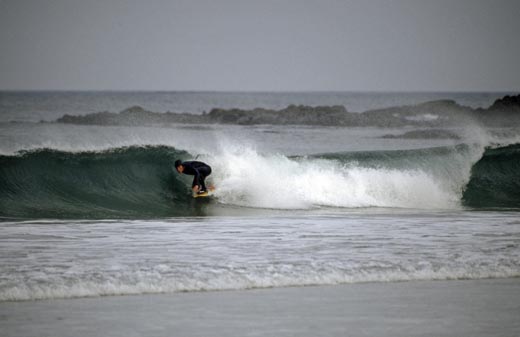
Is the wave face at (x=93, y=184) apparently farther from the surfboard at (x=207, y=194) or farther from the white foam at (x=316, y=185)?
the white foam at (x=316, y=185)

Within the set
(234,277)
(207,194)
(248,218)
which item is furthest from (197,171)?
(234,277)

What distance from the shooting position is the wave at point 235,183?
1437 cm

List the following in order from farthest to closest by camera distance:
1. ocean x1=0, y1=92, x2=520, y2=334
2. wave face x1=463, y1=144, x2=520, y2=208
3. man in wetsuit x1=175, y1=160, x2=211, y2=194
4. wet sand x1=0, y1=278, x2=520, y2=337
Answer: wave face x1=463, y1=144, x2=520, y2=208
man in wetsuit x1=175, y1=160, x2=211, y2=194
ocean x1=0, y1=92, x2=520, y2=334
wet sand x1=0, y1=278, x2=520, y2=337

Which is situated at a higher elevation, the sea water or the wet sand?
→ the sea water

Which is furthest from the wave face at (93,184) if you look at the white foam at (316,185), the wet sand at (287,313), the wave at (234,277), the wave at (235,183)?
the wet sand at (287,313)

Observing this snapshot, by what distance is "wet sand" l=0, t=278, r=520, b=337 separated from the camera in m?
5.51

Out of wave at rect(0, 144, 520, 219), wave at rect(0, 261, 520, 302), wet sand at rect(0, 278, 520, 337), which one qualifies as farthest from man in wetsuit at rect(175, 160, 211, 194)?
wet sand at rect(0, 278, 520, 337)

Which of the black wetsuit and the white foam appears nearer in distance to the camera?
the black wetsuit

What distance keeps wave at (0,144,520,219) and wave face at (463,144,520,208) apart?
0.08ft

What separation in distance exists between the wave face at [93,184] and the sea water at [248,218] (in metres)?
0.04

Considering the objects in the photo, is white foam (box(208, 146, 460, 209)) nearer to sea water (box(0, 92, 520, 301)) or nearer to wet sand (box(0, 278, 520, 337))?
sea water (box(0, 92, 520, 301))

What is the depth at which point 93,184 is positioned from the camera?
16016 mm

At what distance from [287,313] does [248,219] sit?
6060mm

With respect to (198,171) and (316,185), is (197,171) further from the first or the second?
(316,185)
